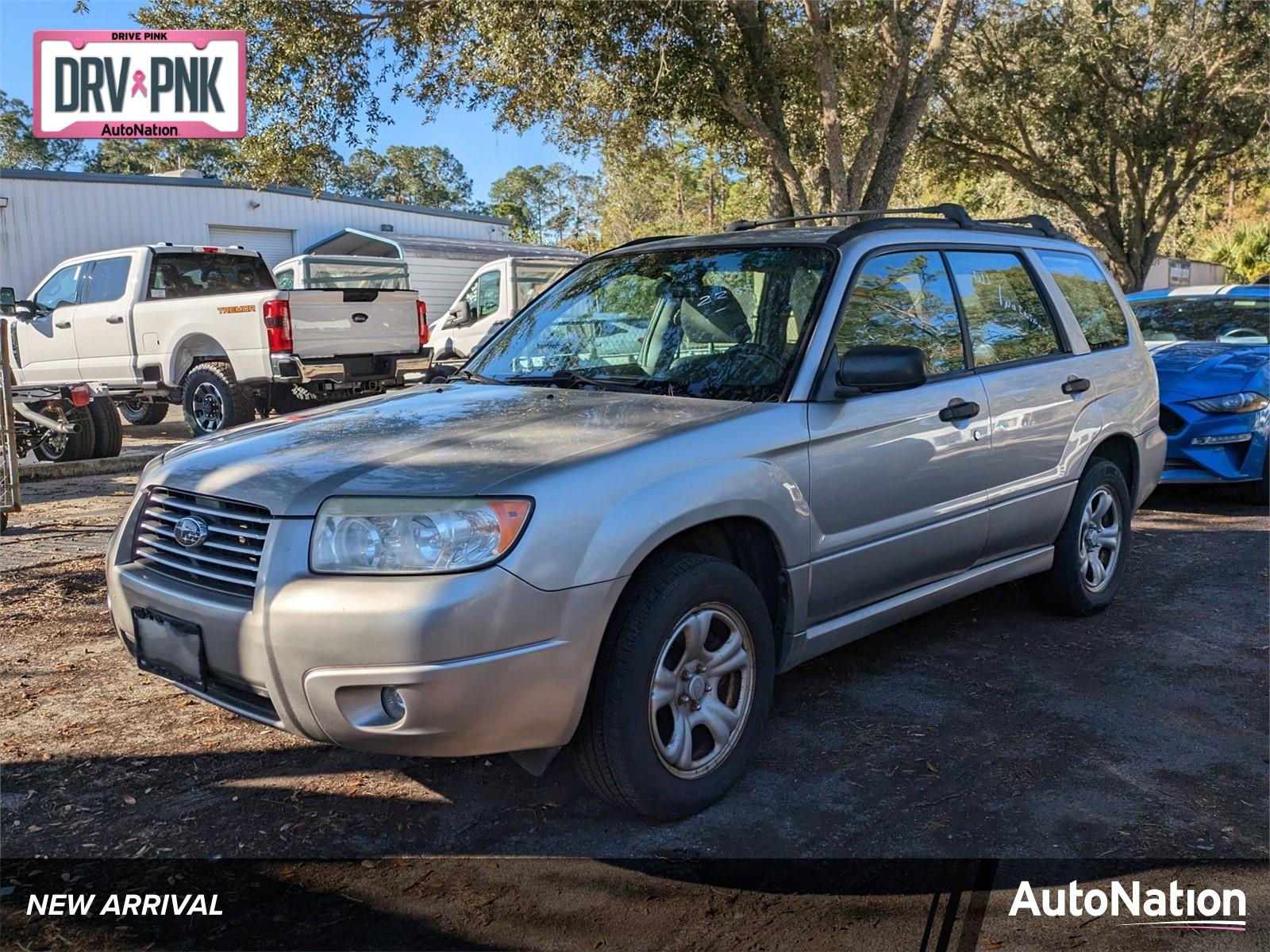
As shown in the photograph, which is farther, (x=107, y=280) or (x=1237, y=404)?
(x=107, y=280)

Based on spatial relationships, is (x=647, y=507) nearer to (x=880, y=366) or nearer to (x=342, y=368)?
(x=880, y=366)

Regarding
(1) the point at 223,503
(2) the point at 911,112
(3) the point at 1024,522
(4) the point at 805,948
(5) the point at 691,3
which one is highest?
(5) the point at 691,3

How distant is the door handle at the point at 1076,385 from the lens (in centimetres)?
491

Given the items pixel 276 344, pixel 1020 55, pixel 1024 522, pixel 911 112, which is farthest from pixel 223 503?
pixel 1020 55

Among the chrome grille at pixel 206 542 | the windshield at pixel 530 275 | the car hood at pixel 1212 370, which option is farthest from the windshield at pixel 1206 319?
the windshield at pixel 530 275

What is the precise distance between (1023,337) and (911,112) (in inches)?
394

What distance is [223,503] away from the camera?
10.3 feet

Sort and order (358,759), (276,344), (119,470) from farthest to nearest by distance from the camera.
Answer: (276,344)
(119,470)
(358,759)

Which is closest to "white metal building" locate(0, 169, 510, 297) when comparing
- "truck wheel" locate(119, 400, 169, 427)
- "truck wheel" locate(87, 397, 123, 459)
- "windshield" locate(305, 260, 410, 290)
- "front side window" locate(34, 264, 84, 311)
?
"windshield" locate(305, 260, 410, 290)

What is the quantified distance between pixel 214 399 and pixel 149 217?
53.1ft

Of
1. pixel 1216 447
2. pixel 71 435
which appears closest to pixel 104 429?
pixel 71 435

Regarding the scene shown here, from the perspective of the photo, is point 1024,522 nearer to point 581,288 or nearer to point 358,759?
point 581,288

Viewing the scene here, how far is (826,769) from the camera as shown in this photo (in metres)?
3.65

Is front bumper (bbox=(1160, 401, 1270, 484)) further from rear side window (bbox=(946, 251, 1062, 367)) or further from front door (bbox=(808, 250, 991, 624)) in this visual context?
front door (bbox=(808, 250, 991, 624))
